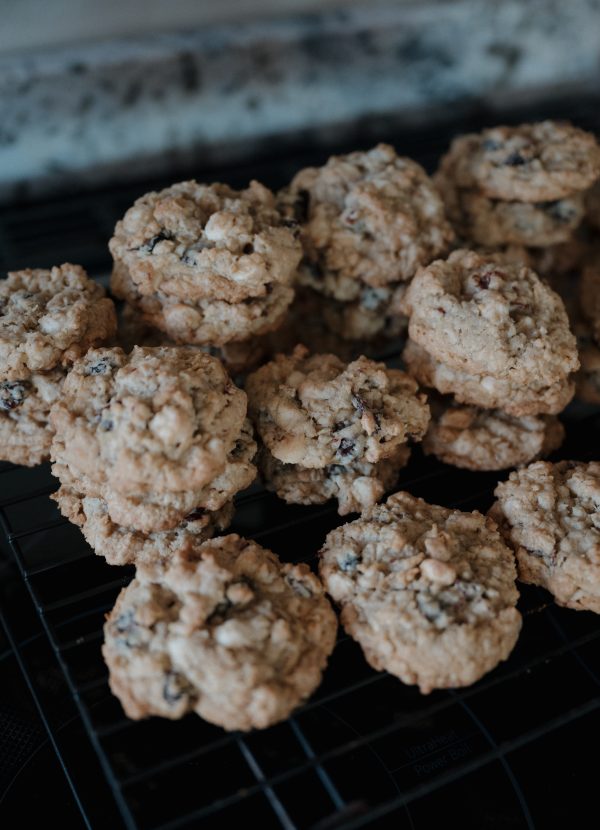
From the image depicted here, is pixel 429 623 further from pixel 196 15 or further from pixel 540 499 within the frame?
pixel 196 15

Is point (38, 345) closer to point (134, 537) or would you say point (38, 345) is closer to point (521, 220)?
point (134, 537)

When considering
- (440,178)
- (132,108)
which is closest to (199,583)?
(440,178)

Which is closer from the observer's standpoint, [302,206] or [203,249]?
[203,249]

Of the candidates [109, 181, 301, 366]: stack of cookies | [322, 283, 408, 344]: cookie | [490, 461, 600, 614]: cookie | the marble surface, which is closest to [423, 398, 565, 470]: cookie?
[490, 461, 600, 614]: cookie

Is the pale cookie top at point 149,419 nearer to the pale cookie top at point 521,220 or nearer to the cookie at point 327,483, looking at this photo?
the cookie at point 327,483

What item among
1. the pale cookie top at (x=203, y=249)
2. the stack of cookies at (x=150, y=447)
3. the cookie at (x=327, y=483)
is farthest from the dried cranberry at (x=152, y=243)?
the cookie at (x=327, y=483)

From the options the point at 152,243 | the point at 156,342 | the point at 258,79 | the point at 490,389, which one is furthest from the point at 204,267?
the point at 258,79

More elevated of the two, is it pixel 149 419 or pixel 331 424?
pixel 149 419
